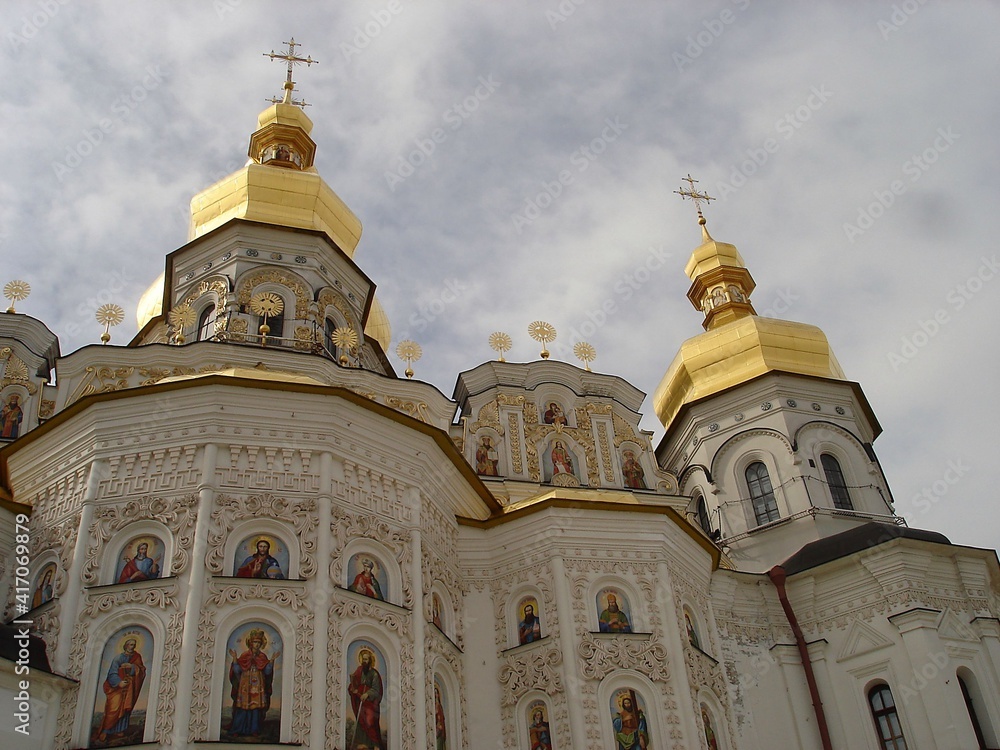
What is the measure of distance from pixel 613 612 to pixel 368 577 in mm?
3666

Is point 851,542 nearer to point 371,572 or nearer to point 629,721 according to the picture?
point 629,721

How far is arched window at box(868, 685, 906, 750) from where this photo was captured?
615 inches

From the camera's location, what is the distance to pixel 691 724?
1331cm

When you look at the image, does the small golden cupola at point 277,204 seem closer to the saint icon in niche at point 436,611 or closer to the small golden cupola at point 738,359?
the small golden cupola at point 738,359

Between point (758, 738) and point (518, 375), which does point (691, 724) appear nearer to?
point (758, 738)

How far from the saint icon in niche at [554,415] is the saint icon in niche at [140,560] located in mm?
8282

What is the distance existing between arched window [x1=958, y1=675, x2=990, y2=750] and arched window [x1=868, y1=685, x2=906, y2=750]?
1.04m

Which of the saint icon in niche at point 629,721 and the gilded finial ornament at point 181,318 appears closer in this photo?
the saint icon in niche at point 629,721

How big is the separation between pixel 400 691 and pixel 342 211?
12.1 metres

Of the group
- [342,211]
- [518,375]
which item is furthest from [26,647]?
[342,211]

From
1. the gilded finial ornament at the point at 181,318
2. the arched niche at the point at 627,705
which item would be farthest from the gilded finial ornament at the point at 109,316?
the arched niche at the point at 627,705

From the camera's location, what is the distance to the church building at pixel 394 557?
11344 mm

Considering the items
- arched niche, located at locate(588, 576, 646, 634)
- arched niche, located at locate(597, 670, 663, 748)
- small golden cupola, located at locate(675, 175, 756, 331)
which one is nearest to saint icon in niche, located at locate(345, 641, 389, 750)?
arched niche, located at locate(597, 670, 663, 748)

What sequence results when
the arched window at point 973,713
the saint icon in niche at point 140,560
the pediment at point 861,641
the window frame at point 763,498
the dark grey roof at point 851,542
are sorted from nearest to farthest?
the saint icon in niche at point 140,560, the arched window at point 973,713, the pediment at point 861,641, the dark grey roof at point 851,542, the window frame at point 763,498
